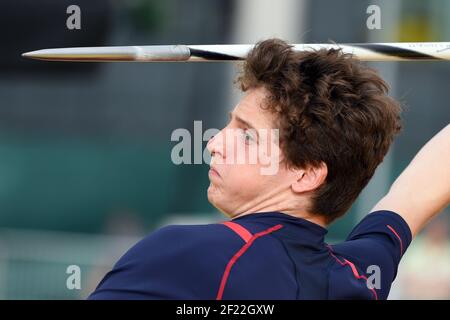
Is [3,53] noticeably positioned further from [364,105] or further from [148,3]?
[364,105]

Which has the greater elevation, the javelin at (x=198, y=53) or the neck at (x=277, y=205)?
the javelin at (x=198, y=53)

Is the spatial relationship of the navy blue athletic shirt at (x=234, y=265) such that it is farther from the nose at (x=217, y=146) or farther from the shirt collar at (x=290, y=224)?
the nose at (x=217, y=146)

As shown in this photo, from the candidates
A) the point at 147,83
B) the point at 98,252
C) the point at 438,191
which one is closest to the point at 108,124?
the point at 147,83

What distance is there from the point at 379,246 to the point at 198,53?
0.70 meters

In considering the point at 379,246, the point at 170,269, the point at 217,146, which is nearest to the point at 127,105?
the point at 379,246

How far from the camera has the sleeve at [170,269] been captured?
2219mm

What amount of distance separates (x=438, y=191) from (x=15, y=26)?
10907mm

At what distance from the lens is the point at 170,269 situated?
2236mm

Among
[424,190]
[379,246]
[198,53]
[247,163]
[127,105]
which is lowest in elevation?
[127,105]

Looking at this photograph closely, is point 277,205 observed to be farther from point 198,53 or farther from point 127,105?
point 127,105

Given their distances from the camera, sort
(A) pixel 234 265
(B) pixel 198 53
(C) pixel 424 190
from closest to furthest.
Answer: (A) pixel 234 265 → (B) pixel 198 53 → (C) pixel 424 190

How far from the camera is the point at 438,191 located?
2879 mm

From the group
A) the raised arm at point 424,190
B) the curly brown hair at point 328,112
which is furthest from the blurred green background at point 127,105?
the curly brown hair at point 328,112

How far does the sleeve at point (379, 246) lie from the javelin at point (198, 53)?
0.46 metres
